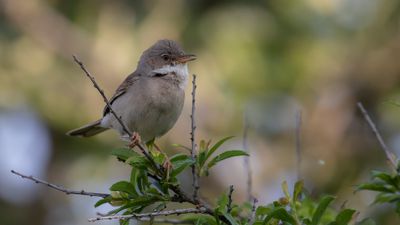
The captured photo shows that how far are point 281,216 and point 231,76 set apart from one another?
640 cm

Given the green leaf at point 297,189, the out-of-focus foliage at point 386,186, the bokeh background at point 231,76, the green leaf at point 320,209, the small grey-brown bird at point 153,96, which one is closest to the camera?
the green leaf at point 320,209

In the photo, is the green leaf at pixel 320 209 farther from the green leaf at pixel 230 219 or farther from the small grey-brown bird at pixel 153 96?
Answer: the small grey-brown bird at pixel 153 96

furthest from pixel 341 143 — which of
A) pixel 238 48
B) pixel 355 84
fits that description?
pixel 238 48

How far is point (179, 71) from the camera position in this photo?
18.6 ft

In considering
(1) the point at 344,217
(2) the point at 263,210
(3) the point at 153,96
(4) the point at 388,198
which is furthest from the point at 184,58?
(1) the point at 344,217

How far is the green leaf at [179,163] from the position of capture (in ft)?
11.4

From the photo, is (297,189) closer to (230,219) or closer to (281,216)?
(281,216)

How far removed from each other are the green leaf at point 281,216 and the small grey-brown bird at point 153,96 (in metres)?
2.17

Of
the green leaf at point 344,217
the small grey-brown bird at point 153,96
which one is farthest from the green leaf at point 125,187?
the small grey-brown bird at point 153,96

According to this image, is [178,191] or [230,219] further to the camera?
[178,191]

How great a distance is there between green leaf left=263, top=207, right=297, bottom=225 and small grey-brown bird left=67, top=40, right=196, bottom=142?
85.6 inches

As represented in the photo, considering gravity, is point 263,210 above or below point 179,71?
below

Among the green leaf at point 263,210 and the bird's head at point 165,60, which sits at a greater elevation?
the bird's head at point 165,60

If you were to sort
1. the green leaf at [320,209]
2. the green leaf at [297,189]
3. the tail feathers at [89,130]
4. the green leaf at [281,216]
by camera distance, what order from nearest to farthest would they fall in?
1. the green leaf at [281,216]
2. the green leaf at [320,209]
3. the green leaf at [297,189]
4. the tail feathers at [89,130]
